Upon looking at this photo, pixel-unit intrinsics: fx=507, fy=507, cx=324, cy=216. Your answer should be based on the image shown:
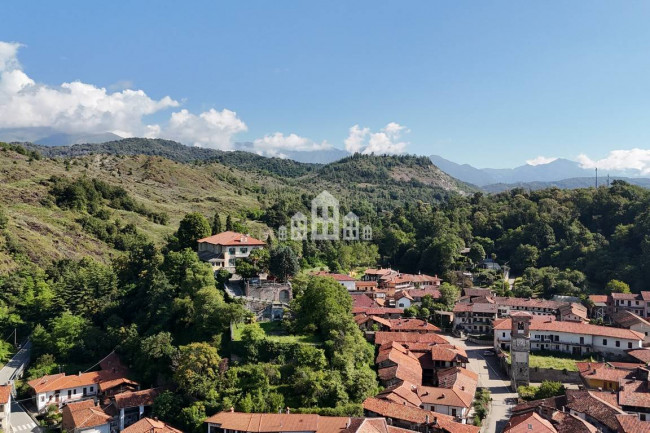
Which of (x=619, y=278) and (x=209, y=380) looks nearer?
(x=209, y=380)

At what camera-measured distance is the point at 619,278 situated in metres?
54.5

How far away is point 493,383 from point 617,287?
24.8 m

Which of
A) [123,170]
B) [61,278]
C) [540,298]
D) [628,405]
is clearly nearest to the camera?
[628,405]

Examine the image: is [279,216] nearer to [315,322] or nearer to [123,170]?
[315,322]

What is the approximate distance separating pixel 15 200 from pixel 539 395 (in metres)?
65.6

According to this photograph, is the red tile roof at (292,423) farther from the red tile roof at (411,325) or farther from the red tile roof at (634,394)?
the red tile roof at (411,325)

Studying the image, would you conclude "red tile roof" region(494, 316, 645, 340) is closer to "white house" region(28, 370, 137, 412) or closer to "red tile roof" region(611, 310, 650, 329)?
"red tile roof" region(611, 310, 650, 329)

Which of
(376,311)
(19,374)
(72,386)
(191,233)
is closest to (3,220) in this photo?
(191,233)

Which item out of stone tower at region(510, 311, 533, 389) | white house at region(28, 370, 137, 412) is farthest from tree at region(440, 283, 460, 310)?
white house at region(28, 370, 137, 412)

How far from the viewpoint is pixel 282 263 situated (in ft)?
134

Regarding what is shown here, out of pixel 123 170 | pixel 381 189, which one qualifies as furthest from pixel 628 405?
pixel 381 189

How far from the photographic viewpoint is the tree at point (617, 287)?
1989 inches

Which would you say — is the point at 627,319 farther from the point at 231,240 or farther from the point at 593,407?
the point at 231,240

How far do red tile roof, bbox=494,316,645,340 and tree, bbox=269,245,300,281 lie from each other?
16901mm
